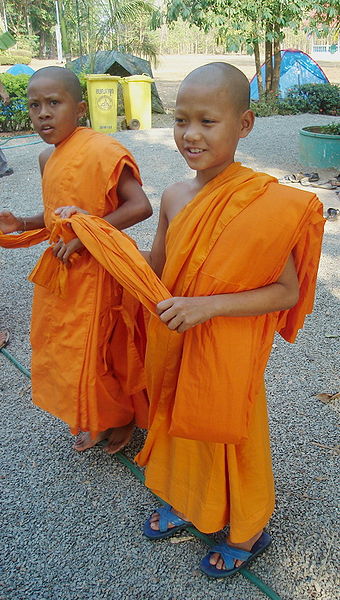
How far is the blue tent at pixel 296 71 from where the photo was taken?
14.8 metres

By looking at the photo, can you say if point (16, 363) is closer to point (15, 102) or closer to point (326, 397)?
point (326, 397)

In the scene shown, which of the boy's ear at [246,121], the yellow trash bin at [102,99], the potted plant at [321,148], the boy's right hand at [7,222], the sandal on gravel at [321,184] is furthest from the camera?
the yellow trash bin at [102,99]

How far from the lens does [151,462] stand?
1896 mm

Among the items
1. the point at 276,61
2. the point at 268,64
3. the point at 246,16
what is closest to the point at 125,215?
the point at 246,16

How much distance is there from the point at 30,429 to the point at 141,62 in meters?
13.2

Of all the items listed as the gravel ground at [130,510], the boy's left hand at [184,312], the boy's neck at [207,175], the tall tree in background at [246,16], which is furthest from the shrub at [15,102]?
the boy's left hand at [184,312]

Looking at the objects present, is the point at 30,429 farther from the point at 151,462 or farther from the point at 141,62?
the point at 141,62

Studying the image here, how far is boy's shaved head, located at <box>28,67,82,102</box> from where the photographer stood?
1.95 meters

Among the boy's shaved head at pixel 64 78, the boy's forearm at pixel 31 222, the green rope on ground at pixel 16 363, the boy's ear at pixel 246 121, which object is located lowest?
the green rope on ground at pixel 16 363

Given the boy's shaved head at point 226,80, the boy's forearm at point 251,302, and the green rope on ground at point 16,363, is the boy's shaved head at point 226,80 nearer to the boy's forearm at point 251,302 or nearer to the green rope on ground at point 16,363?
the boy's forearm at point 251,302

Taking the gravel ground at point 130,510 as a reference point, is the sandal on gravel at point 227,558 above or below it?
above

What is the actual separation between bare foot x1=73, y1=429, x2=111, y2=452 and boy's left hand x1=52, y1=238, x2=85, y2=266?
950mm

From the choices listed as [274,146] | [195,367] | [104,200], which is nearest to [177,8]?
[274,146]

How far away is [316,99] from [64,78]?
12401 millimetres
